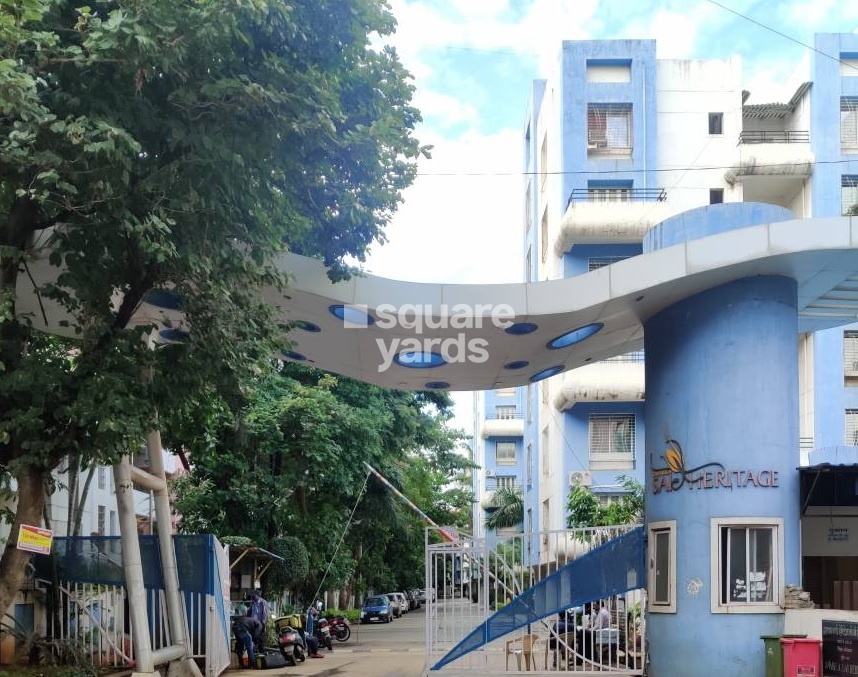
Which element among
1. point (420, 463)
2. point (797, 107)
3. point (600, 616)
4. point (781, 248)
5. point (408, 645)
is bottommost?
point (408, 645)

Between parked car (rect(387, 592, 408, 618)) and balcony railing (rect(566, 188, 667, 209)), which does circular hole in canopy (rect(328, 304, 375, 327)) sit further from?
parked car (rect(387, 592, 408, 618))

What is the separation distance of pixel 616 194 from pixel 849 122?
7235mm

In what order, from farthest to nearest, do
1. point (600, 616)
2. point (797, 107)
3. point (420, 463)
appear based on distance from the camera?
point (420, 463) → point (797, 107) → point (600, 616)

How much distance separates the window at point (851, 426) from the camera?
3089cm

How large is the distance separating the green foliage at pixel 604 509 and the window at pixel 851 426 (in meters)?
6.70

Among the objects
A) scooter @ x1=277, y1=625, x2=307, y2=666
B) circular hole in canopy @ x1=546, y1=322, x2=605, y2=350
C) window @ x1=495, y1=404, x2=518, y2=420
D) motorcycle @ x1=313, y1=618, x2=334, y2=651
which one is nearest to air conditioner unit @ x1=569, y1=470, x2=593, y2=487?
motorcycle @ x1=313, y1=618, x2=334, y2=651

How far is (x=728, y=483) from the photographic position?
14273mm

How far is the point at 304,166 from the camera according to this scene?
12.1 meters

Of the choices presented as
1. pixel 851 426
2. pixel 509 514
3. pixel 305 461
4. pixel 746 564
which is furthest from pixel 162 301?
pixel 509 514

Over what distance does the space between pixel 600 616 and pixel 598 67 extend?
2073 cm

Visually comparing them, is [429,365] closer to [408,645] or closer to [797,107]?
[408,645]

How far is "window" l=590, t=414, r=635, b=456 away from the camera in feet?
106

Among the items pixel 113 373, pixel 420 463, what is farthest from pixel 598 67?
pixel 113 373

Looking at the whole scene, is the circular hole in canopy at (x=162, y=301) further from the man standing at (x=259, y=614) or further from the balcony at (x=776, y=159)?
the balcony at (x=776, y=159)
